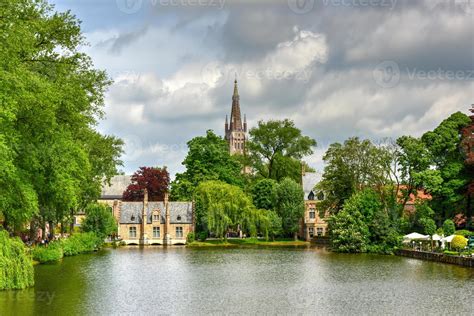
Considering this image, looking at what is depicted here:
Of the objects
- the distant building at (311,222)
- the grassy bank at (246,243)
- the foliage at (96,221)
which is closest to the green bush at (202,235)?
the grassy bank at (246,243)

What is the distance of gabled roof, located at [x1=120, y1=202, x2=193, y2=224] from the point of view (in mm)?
78062

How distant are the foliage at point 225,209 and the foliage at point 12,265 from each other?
45.1 metres

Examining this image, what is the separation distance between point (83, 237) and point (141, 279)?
87.0 ft

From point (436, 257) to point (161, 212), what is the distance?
39.5m

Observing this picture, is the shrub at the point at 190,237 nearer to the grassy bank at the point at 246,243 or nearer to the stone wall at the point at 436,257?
the grassy bank at the point at 246,243

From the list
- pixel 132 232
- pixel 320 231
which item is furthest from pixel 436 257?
pixel 132 232

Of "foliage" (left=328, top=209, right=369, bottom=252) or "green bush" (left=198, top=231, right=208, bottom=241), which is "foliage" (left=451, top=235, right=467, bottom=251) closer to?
"foliage" (left=328, top=209, right=369, bottom=252)

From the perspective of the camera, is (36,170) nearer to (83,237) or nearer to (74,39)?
(74,39)

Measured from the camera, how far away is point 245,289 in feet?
97.6

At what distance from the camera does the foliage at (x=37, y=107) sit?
2703 centimetres

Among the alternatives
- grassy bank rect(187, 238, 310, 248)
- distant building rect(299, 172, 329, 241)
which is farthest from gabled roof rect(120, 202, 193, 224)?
distant building rect(299, 172, 329, 241)

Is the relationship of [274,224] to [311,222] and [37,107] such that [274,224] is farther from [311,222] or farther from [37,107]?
[37,107]

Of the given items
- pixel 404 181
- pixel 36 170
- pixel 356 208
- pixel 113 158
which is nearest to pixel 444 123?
pixel 404 181

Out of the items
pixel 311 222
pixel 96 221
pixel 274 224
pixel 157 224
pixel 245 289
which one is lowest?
pixel 245 289
